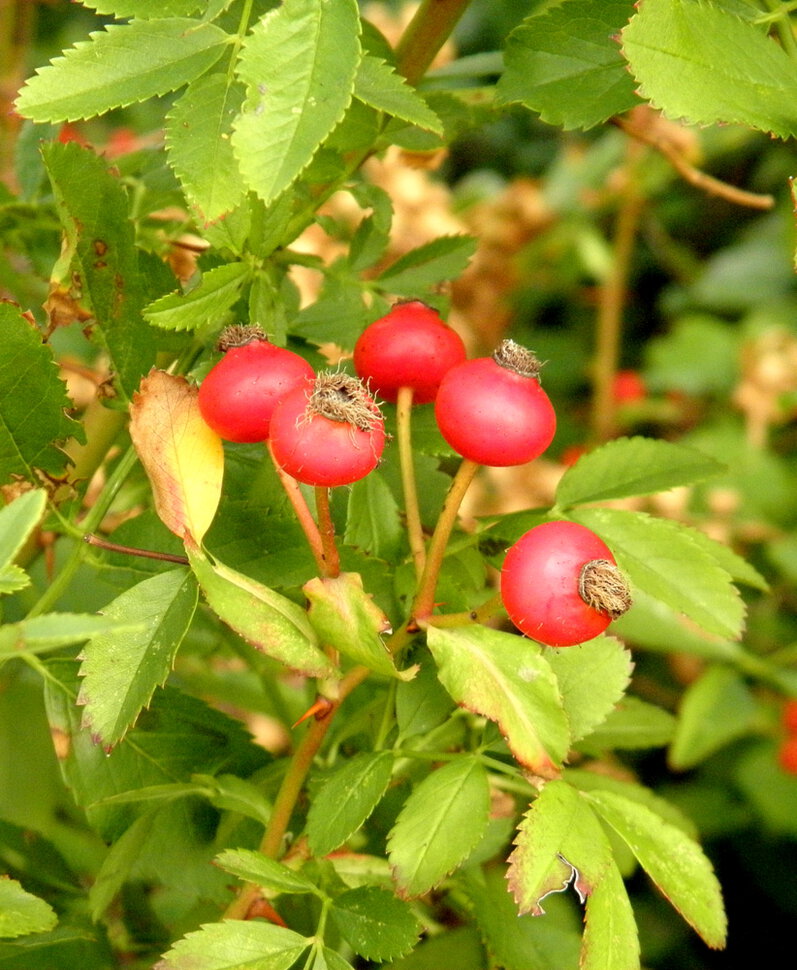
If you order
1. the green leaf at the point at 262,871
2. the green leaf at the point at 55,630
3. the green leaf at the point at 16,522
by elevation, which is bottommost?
the green leaf at the point at 262,871

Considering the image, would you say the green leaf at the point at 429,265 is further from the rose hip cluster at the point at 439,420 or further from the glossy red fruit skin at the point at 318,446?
the glossy red fruit skin at the point at 318,446

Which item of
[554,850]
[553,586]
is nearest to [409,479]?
[553,586]

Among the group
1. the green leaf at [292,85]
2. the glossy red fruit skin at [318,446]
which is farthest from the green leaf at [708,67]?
the glossy red fruit skin at [318,446]

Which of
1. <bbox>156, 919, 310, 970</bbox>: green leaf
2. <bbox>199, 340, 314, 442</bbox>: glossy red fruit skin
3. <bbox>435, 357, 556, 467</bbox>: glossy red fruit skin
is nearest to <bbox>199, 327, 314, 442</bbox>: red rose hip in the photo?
<bbox>199, 340, 314, 442</bbox>: glossy red fruit skin

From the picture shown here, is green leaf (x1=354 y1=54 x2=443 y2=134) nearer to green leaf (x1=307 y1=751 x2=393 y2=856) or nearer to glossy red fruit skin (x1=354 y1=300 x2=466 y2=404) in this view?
glossy red fruit skin (x1=354 y1=300 x2=466 y2=404)

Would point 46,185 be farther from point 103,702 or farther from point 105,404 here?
point 103,702

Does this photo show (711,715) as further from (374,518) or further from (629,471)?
(374,518)
